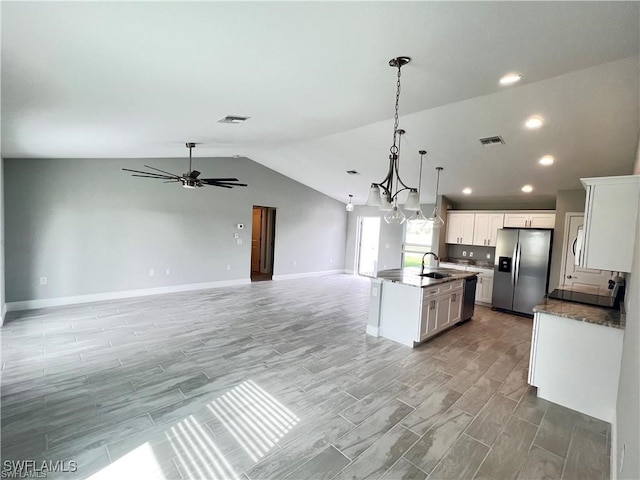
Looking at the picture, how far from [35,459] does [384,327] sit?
3720mm

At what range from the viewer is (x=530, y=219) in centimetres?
616

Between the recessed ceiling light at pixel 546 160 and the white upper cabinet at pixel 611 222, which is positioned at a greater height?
the recessed ceiling light at pixel 546 160

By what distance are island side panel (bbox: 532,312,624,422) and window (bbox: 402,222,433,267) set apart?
5.00m

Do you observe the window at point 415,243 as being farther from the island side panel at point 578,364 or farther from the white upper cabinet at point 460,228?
the island side panel at point 578,364

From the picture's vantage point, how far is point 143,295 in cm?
612

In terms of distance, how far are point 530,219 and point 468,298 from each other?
2.46 meters

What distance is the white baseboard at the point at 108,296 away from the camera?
494cm

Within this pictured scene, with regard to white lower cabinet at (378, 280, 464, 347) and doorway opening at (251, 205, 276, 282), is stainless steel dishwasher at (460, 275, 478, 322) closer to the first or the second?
white lower cabinet at (378, 280, 464, 347)

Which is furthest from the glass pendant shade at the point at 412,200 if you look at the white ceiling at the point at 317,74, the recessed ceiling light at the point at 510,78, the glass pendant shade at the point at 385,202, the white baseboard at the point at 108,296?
the white baseboard at the point at 108,296

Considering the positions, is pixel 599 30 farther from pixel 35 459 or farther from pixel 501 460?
pixel 35 459

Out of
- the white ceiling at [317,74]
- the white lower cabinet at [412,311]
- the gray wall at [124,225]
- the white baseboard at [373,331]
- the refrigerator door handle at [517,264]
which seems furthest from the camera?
the refrigerator door handle at [517,264]

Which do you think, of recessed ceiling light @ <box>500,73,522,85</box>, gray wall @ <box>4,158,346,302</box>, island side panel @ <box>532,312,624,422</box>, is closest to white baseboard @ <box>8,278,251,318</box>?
gray wall @ <box>4,158,346,302</box>

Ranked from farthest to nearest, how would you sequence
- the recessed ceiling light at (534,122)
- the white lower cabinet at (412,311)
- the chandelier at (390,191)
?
1. the white lower cabinet at (412,311)
2. the recessed ceiling light at (534,122)
3. the chandelier at (390,191)

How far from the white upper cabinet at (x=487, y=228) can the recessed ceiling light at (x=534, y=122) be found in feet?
10.2
